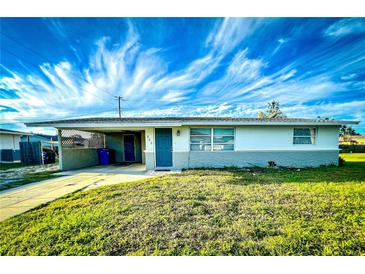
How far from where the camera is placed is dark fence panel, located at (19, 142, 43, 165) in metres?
10.4

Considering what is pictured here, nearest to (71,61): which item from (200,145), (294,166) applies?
(200,145)

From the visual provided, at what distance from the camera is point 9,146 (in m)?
12.8

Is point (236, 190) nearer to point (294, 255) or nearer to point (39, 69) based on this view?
point (294, 255)

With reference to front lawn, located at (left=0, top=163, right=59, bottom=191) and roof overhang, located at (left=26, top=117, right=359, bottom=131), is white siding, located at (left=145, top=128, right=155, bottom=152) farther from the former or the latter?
front lawn, located at (left=0, top=163, right=59, bottom=191)

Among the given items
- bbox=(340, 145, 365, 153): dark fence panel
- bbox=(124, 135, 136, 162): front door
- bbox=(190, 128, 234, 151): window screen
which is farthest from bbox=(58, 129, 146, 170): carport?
bbox=(340, 145, 365, 153): dark fence panel

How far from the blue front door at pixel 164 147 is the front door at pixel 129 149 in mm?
4272

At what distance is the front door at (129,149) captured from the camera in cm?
1109

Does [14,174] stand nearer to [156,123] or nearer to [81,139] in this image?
[81,139]

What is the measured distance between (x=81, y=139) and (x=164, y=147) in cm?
556

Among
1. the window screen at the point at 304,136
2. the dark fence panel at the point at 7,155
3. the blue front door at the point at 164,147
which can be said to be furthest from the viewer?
the dark fence panel at the point at 7,155

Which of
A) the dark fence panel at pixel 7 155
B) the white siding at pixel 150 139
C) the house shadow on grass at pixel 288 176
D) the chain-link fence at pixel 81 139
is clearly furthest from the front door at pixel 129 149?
the dark fence panel at pixel 7 155

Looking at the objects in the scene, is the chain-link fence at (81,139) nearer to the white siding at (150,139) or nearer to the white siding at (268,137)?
the white siding at (150,139)

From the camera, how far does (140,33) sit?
9.32ft
